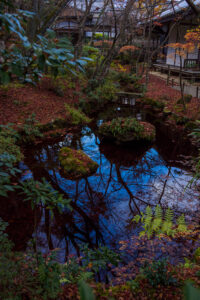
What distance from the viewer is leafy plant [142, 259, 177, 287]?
271 centimetres

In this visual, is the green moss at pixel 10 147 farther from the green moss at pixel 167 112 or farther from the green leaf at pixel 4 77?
the green moss at pixel 167 112

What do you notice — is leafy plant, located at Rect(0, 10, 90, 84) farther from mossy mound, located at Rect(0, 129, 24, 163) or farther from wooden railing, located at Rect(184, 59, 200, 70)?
wooden railing, located at Rect(184, 59, 200, 70)

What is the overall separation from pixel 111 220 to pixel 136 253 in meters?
1.20

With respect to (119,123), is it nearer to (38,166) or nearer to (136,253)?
(38,166)

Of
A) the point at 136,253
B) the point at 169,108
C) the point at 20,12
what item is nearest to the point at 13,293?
the point at 20,12

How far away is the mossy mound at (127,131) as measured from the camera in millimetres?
9953

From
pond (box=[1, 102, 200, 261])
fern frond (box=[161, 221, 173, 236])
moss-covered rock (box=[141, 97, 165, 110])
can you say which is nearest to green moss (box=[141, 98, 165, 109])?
moss-covered rock (box=[141, 97, 165, 110])

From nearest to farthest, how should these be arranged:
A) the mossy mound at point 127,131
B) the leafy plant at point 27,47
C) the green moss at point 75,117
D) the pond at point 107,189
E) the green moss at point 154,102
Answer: the leafy plant at point 27,47 < the pond at point 107,189 < the mossy mound at point 127,131 < the green moss at point 75,117 < the green moss at point 154,102

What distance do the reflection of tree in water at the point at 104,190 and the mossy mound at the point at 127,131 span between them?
0.51 m

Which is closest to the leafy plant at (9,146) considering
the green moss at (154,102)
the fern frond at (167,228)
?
the fern frond at (167,228)

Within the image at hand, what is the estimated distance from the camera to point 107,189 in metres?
6.96

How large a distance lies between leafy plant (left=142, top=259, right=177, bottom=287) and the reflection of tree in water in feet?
6.15

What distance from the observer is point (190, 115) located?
40.2 feet

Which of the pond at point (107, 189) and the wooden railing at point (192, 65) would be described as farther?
the wooden railing at point (192, 65)
